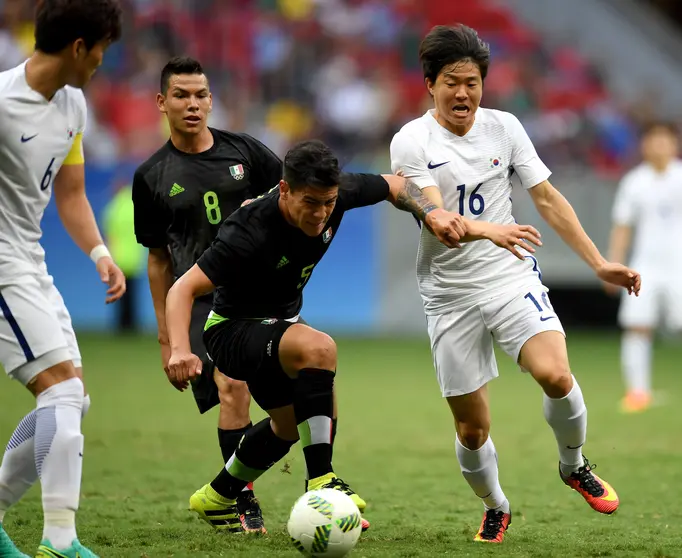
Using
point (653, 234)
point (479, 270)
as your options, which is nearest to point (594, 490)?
point (479, 270)

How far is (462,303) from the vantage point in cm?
591

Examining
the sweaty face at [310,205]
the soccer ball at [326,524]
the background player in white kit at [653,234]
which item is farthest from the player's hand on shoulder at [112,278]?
the background player in white kit at [653,234]

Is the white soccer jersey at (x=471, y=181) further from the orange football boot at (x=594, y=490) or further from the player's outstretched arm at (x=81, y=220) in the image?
the player's outstretched arm at (x=81, y=220)

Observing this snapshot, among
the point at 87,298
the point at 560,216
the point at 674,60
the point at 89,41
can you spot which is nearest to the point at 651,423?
the point at 560,216

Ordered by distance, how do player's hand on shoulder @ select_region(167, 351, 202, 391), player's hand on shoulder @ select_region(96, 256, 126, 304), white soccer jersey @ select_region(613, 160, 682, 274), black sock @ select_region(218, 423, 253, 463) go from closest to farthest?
player's hand on shoulder @ select_region(167, 351, 202, 391), player's hand on shoulder @ select_region(96, 256, 126, 304), black sock @ select_region(218, 423, 253, 463), white soccer jersey @ select_region(613, 160, 682, 274)

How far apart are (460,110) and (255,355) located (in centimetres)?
163

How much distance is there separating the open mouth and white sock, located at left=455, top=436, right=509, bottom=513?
166cm

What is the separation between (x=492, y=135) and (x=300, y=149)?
4.27ft

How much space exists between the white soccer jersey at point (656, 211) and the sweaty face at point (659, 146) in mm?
137

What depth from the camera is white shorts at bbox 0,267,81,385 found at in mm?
4730

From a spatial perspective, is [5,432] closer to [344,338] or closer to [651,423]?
[651,423]

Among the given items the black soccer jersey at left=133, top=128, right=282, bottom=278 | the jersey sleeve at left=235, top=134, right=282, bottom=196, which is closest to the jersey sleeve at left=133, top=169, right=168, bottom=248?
the black soccer jersey at left=133, top=128, right=282, bottom=278

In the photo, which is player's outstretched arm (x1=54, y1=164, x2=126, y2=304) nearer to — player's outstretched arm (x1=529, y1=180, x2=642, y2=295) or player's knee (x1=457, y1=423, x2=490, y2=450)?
player's knee (x1=457, y1=423, x2=490, y2=450)

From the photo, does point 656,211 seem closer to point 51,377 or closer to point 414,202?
point 414,202
